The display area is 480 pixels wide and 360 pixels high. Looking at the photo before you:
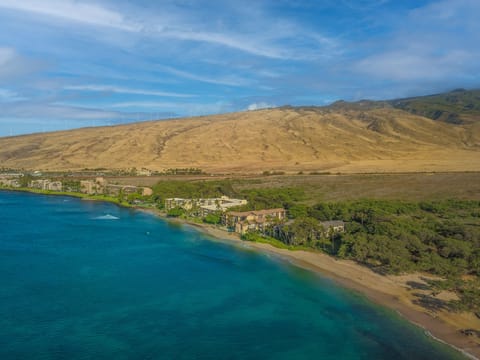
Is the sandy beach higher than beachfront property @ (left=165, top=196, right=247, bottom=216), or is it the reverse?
beachfront property @ (left=165, top=196, right=247, bottom=216)

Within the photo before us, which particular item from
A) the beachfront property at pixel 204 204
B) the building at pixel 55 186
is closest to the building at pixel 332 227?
the beachfront property at pixel 204 204

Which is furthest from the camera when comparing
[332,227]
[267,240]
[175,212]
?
[175,212]

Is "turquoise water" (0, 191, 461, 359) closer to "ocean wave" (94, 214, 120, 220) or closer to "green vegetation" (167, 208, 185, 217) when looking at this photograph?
"ocean wave" (94, 214, 120, 220)

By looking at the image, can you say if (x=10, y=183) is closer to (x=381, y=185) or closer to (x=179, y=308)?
(x=381, y=185)

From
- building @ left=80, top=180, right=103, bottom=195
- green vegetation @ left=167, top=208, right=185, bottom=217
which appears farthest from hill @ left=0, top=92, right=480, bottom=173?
green vegetation @ left=167, top=208, right=185, bottom=217

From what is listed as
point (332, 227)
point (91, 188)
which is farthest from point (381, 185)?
point (91, 188)

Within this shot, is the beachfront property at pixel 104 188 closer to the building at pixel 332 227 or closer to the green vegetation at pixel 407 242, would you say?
the green vegetation at pixel 407 242
